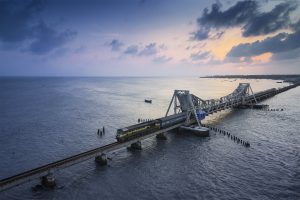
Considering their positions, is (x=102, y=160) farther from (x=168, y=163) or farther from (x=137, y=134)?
(x=168, y=163)

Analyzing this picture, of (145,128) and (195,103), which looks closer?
(145,128)

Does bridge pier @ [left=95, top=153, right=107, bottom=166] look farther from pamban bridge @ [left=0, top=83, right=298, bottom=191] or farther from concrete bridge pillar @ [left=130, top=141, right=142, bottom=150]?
concrete bridge pillar @ [left=130, top=141, right=142, bottom=150]

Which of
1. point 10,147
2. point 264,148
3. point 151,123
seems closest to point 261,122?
point 264,148

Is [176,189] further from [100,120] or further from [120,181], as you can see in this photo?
[100,120]

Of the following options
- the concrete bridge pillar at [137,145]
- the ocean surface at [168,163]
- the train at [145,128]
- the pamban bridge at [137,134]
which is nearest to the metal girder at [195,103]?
the pamban bridge at [137,134]

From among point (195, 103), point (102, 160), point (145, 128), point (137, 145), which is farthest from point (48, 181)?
point (195, 103)

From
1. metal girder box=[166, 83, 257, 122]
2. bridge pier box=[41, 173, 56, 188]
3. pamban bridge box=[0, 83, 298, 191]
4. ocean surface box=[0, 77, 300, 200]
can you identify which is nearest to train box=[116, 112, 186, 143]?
pamban bridge box=[0, 83, 298, 191]
